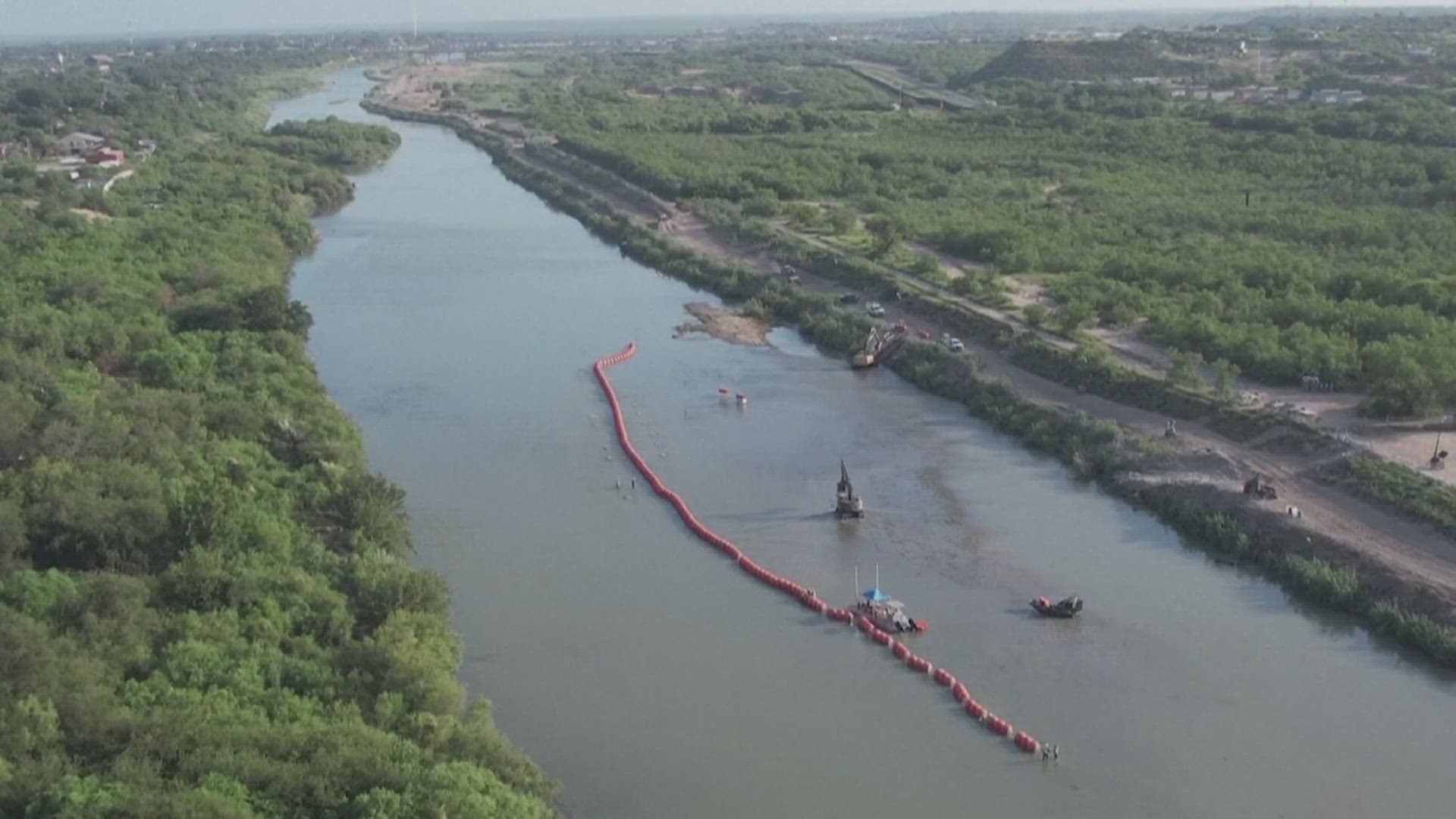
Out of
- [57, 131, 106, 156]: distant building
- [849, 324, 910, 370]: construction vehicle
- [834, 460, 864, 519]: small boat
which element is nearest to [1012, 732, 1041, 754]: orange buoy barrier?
[834, 460, 864, 519]: small boat

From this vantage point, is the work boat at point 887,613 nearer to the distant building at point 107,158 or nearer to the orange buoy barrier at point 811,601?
the orange buoy barrier at point 811,601

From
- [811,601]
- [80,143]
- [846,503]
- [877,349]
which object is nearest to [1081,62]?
[80,143]

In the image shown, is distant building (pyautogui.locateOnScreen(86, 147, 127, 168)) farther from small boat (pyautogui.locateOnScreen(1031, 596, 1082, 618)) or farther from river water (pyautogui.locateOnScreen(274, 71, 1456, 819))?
small boat (pyautogui.locateOnScreen(1031, 596, 1082, 618))

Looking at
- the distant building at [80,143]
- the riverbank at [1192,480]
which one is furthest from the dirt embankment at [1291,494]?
the distant building at [80,143]

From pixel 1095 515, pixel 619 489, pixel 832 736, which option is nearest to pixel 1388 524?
pixel 1095 515

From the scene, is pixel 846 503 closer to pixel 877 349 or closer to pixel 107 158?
pixel 877 349
